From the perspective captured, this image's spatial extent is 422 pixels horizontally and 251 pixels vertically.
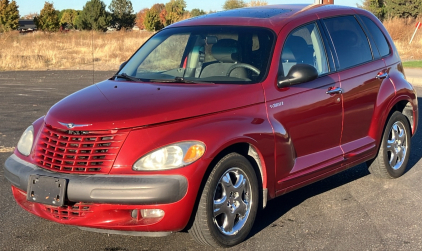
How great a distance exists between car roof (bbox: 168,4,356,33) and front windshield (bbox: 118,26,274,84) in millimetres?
80

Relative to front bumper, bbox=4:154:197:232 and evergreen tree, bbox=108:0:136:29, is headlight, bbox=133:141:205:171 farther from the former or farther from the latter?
evergreen tree, bbox=108:0:136:29

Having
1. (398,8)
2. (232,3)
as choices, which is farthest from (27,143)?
(398,8)

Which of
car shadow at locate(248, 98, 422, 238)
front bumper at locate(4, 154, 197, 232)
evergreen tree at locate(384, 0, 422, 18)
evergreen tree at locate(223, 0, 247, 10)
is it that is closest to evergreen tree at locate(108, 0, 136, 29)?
evergreen tree at locate(223, 0, 247, 10)

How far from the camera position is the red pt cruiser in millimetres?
4125

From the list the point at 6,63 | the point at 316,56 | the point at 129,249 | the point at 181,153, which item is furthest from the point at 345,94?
the point at 6,63

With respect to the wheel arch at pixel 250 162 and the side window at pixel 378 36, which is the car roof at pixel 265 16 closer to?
the side window at pixel 378 36

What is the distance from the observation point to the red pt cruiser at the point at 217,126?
4.12 meters

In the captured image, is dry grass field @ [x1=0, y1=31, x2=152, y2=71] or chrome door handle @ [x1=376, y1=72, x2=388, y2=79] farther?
dry grass field @ [x1=0, y1=31, x2=152, y2=71]

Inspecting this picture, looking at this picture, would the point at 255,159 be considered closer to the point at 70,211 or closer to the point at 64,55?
the point at 70,211

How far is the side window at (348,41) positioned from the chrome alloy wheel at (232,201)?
1.86 meters

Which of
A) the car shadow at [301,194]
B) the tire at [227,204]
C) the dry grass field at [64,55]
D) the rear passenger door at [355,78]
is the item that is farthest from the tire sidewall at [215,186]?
the dry grass field at [64,55]

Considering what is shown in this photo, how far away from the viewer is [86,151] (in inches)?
165

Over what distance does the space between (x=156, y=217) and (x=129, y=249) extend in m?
0.55

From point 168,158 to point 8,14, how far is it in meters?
67.8
